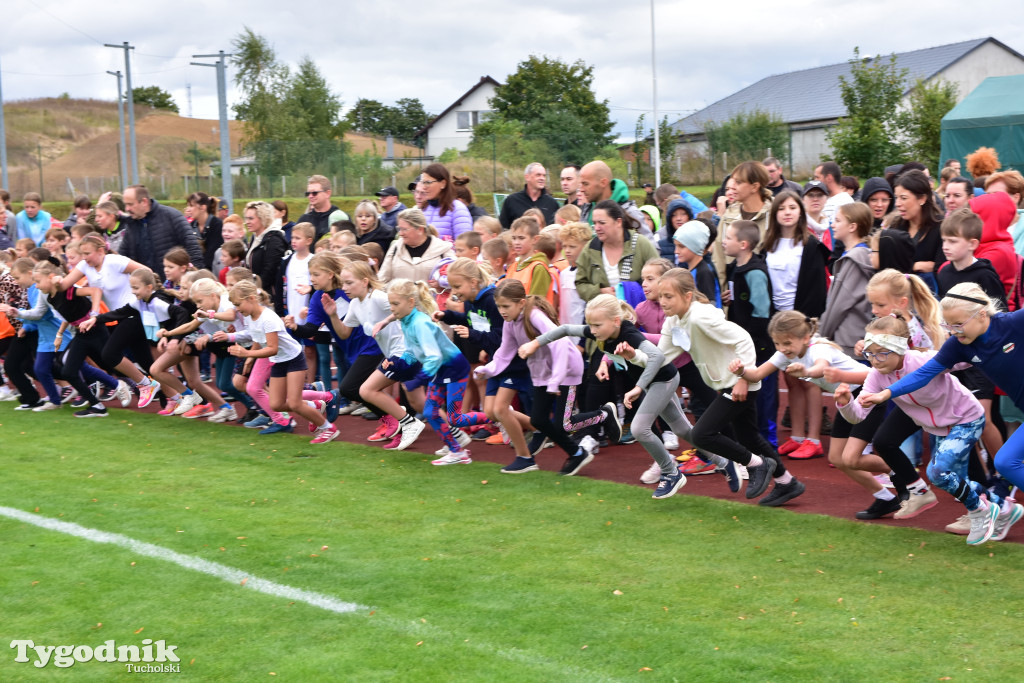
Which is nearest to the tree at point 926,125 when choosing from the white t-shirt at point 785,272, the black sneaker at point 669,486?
the white t-shirt at point 785,272

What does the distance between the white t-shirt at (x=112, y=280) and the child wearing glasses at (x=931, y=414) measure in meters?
8.16

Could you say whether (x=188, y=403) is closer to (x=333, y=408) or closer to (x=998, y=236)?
(x=333, y=408)

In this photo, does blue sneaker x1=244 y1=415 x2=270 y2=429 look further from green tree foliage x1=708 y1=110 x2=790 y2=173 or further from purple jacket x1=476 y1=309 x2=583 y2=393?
green tree foliage x1=708 y1=110 x2=790 y2=173

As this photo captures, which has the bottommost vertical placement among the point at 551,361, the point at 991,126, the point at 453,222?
the point at 551,361

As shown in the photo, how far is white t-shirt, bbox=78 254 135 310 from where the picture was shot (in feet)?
36.7

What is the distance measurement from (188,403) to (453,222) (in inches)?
144

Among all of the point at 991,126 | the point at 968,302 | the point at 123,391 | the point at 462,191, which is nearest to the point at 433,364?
the point at 462,191

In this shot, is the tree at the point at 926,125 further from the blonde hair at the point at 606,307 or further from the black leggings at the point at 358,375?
the blonde hair at the point at 606,307

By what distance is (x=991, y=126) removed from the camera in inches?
820

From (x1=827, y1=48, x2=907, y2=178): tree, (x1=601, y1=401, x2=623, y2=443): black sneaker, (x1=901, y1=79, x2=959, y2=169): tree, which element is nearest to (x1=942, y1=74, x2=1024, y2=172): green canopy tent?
(x1=827, y1=48, x2=907, y2=178): tree

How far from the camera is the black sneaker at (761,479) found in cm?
706

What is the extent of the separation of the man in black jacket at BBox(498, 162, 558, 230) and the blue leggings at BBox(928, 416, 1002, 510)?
6.20 metres

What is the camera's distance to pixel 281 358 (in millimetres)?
9500

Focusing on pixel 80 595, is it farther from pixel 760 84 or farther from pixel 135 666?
pixel 760 84
